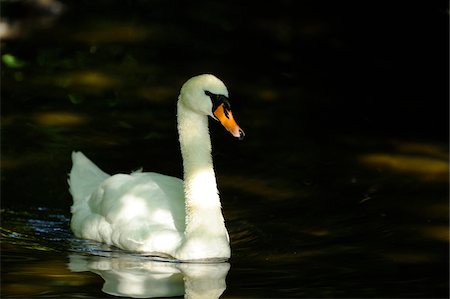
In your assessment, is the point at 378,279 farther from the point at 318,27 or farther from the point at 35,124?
the point at 318,27

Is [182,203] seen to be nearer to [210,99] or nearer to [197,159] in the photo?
[197,159]

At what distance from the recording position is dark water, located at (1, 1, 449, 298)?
314 inches

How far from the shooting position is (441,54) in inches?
574

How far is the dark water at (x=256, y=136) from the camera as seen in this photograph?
7.98 metres

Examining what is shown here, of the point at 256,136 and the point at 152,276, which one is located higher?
the point at 256,136

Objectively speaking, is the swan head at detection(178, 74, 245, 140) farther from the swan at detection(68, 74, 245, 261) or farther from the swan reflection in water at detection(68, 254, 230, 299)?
the swan reflection in water at detection(68, 254, 230, 299)

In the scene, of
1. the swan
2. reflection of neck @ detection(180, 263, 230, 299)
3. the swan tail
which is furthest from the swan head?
the swan tail

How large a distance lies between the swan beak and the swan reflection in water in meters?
A: 0.91

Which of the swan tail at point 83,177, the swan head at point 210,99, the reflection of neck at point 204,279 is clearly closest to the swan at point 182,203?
the swan head at point 210,99

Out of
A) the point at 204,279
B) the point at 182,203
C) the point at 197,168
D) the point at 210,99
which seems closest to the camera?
the point at 204,279

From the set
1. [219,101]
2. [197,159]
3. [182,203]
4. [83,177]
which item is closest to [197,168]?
[197,159]

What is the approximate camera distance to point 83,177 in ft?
31.0

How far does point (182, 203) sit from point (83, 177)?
1.11 meters

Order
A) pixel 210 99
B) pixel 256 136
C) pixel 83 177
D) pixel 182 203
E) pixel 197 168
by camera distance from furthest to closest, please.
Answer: pixel 256 136 < pixel 83 177 < pixel 182 203 < pixel 197 168 < pixel 210 99
